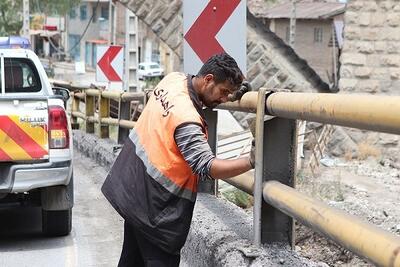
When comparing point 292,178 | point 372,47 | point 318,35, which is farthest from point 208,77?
point 318,35

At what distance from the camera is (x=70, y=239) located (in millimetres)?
6879

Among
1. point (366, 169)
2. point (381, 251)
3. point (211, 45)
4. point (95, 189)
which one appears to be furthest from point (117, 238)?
point (366, 169)

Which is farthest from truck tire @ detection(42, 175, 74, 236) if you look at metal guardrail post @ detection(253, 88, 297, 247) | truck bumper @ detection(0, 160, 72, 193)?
metal guardrail post @ detection(253, 88, 297, 247)

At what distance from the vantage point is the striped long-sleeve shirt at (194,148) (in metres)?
A: 3.45

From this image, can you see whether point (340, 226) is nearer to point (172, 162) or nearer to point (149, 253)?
point (172, 162)

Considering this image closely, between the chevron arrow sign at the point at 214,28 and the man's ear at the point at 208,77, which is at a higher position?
the chevron arrow sign at the point at 214,28

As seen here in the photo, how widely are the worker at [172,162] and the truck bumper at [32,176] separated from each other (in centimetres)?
266

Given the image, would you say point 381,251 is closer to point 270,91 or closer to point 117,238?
point 270,91

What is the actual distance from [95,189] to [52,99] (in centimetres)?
332

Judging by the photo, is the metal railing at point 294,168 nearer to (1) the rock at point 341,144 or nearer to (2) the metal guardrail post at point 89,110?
(1) the rock at point 341,144

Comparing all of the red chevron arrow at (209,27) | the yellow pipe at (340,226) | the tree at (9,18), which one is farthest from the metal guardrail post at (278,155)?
the tree at (9,18)

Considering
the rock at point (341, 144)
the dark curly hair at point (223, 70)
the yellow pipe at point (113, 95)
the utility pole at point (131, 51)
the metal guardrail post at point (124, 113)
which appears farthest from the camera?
the utility pole at point (131, 51)

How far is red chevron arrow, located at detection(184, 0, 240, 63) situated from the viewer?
234 inches

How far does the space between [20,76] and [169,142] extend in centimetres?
460
